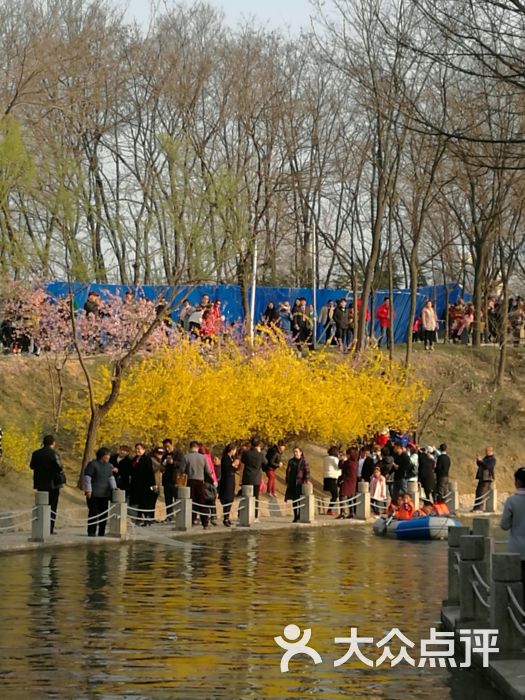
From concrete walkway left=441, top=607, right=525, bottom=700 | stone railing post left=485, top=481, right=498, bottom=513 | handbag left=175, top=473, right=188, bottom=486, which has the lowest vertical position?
stone railing post left=485, top=481, right=498, bottom=513

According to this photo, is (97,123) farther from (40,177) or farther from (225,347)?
(40,177)

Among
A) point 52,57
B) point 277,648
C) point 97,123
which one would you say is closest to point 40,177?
point 52,57

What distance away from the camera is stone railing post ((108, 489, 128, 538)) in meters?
32.5

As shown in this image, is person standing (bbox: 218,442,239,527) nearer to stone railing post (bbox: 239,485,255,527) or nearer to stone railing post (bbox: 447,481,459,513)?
stone railing post (bbox: 239,485,255,527)

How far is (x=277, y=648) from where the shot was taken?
16984 mm

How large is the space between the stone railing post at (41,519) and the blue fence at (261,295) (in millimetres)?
14050

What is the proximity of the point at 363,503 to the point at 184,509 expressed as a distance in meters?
8.80

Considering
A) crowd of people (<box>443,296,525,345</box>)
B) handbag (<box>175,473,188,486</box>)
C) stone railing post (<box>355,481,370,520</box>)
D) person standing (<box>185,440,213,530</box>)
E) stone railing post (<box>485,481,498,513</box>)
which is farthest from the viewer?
crowd of people (<box>443,296,525,345</box>)

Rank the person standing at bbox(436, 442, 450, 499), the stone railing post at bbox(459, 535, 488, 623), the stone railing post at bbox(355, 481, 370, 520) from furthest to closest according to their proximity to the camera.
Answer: the person standing at bbox(436, 442, 450, 499) → the stone railing post at bbox(355, 481, 370, 520) → the stone railing post at bbox(459, 535, 488, 623)

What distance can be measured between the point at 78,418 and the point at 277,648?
101 ft

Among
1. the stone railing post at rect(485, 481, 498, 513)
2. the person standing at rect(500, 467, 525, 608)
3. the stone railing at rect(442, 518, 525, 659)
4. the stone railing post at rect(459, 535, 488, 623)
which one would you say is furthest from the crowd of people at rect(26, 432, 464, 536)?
the person standing at rect(500, 467, 525, 608)

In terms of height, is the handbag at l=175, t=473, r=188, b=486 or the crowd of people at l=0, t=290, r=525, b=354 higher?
the crowd of people at l=0, t=290, r=525, b=354
